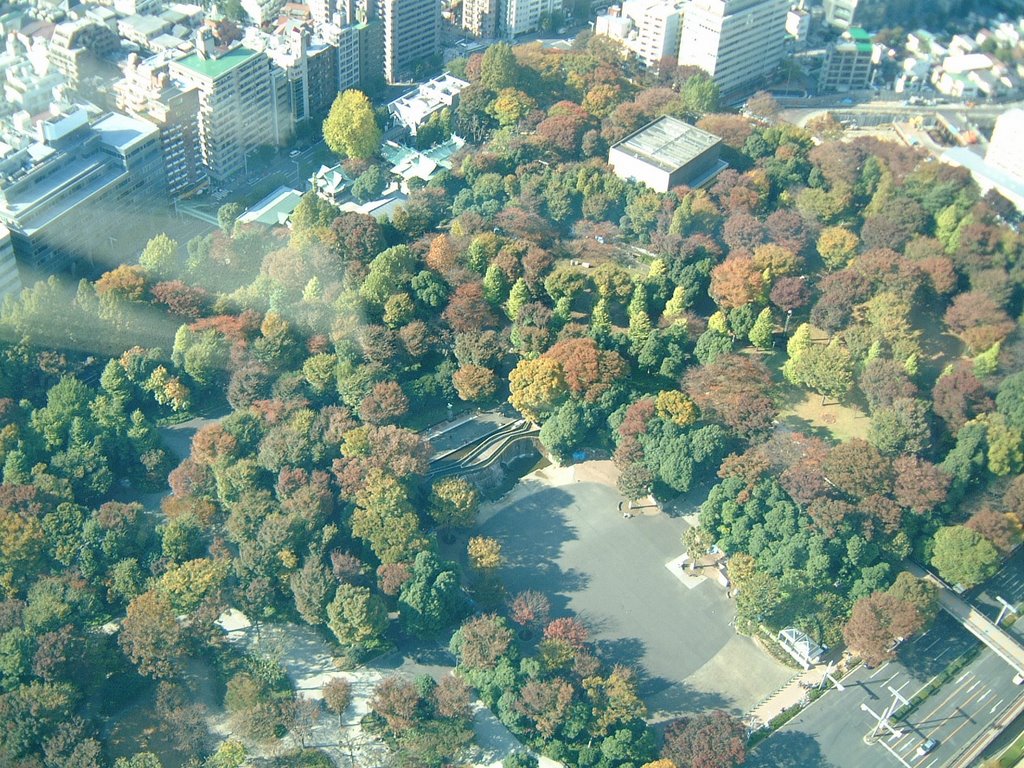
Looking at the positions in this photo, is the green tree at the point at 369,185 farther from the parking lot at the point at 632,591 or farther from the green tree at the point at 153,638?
the green tree at the point at 153,638

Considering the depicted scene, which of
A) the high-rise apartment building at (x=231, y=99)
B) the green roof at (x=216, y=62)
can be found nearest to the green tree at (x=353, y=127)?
the high-rise apartment building at (x=231, y=99)

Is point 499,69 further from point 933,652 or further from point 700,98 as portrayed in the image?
point 933,652

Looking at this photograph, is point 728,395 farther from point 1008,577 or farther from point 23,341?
point 23,341

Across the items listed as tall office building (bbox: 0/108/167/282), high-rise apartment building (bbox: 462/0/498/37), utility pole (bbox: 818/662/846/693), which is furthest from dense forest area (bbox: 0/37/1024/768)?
high-rise apartment building (bbox: 462/0/498/37)

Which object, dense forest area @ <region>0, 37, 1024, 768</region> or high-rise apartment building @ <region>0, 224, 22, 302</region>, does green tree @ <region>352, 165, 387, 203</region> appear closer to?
dense forest area @ <region>0, 37, 1024, 768</region>

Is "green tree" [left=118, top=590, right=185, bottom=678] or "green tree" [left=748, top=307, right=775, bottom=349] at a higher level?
"green tree" [left=748, top=307, right=775, bottom=349]

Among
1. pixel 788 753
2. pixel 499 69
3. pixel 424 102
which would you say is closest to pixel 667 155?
pixel 499 69
